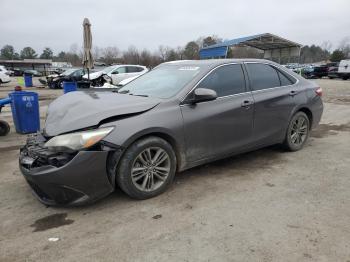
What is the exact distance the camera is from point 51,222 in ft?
10.5

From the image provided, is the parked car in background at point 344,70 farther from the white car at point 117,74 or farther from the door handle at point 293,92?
the door handle at point 293,92

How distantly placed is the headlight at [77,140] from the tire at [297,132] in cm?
321

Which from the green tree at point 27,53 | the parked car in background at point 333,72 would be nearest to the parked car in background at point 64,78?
the parked car in background at point 333,72

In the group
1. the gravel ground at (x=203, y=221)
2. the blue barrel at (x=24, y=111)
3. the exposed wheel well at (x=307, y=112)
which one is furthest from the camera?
the blue barrel at (x=24, y=111)

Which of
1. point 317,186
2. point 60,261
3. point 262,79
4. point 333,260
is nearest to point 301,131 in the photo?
point 262,79

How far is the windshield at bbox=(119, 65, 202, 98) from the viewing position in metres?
4.11

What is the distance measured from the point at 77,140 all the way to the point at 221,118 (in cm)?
186

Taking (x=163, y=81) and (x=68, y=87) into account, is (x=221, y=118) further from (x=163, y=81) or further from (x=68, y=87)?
(x=68, y=87)

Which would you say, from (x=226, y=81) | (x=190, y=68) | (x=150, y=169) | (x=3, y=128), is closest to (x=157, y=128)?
(x=150, y=169)

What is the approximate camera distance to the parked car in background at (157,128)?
126 inches

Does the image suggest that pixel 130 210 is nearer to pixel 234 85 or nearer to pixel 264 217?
pixel 264 217

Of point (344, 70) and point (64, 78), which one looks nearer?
point (64, 78)

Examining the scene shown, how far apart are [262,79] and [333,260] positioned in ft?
9.67

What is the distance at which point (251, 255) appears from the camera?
2.62m
